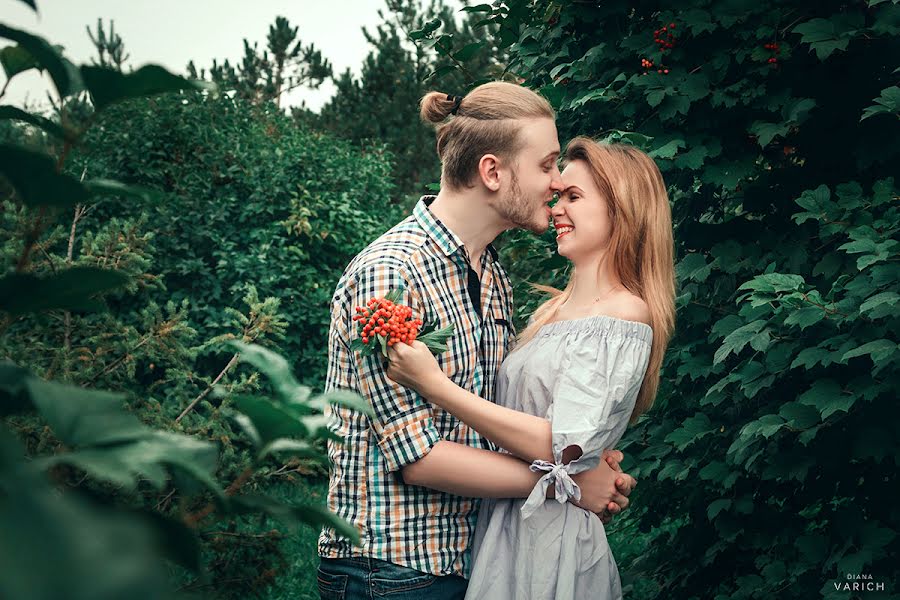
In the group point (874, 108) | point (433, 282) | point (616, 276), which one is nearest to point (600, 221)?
point (616, 276)

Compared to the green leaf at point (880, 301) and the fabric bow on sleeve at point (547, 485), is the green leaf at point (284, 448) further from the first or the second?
the green leaf at point (880, 301)

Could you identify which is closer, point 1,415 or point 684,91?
point 1,415

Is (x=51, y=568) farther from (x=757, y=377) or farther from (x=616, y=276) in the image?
(x=757, y=377)

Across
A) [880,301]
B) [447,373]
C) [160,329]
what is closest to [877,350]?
[880,301]

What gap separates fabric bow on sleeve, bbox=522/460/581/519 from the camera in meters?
2.16

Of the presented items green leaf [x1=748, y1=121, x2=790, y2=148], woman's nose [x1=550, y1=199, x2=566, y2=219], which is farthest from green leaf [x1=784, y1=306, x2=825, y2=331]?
woman's nose [x1=550, y1=199, x2=566, y2=219]

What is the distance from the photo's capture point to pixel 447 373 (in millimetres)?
2287

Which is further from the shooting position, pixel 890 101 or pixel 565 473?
pixel 890 101

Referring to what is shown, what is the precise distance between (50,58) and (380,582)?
1.82 metres

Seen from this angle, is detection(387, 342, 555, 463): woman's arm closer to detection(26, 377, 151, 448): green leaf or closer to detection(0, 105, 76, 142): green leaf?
detection(0, 105, 76, 142): green leaf

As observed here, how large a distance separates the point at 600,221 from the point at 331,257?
18.8ft

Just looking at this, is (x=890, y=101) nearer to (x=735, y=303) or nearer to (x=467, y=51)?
(x=735, y=303)

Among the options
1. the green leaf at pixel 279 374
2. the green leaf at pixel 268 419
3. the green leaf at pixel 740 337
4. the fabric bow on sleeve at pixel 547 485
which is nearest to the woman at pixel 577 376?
the fabric bow on sleeve at pixel 547 485

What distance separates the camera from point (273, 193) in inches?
300
